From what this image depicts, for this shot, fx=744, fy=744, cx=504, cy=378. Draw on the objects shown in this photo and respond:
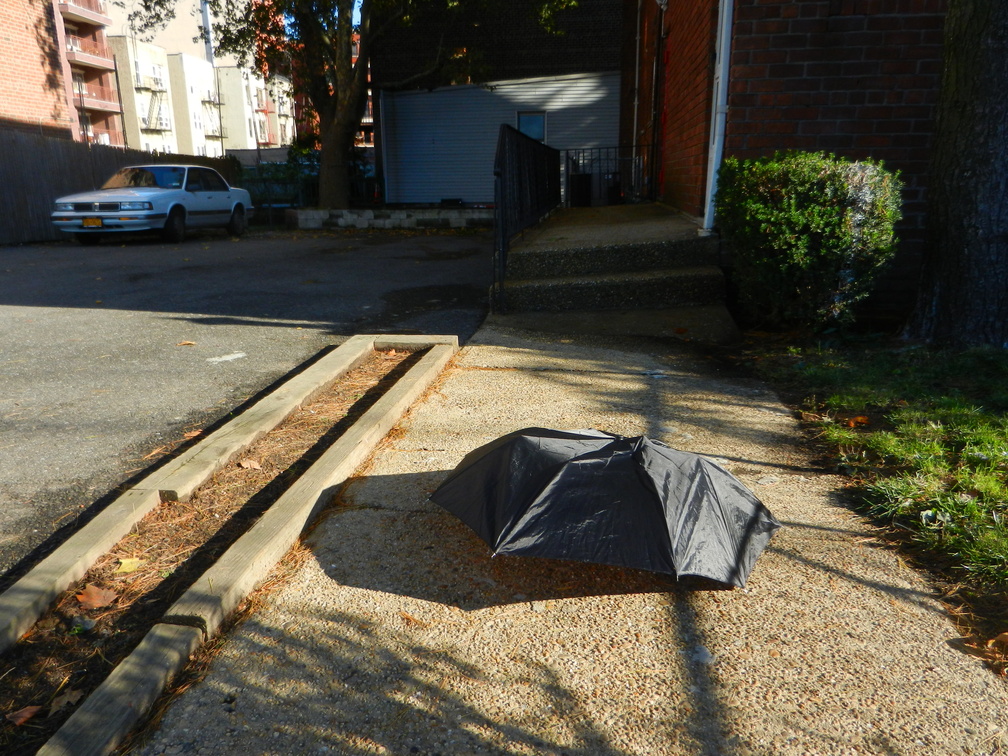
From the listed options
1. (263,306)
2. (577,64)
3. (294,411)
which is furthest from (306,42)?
(294,411)

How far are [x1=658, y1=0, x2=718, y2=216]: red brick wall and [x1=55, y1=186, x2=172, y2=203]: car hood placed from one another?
1022 centimetres

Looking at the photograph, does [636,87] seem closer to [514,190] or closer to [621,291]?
A: [514,190]

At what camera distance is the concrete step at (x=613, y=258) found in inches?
269

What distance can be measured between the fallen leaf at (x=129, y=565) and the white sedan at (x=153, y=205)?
45.7 feet

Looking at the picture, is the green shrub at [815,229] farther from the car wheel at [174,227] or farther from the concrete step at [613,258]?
the car wheel at [174,227]

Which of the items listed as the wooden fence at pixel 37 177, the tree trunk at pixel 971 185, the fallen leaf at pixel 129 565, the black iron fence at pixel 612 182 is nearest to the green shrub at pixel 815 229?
the tree trunk at pixel 971 185

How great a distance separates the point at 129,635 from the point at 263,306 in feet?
19.5

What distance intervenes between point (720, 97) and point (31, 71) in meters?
22.2

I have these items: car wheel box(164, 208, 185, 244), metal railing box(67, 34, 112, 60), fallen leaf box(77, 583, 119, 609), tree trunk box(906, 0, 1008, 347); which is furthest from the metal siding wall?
metal railing box(67, 34, 112, 60)

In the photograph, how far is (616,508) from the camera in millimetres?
2342

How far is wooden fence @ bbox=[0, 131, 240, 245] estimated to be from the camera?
1591 cm

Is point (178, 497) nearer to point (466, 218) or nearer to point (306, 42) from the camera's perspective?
point (466, 218)

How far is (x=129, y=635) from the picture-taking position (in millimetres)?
2232

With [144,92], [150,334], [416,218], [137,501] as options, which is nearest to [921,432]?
[137,501]
